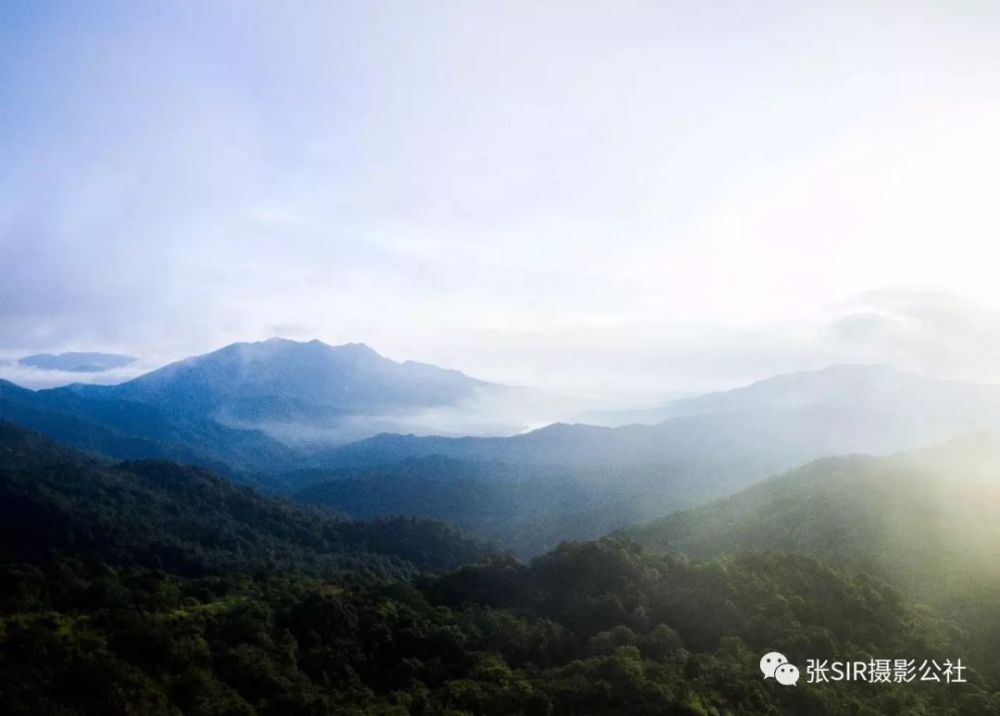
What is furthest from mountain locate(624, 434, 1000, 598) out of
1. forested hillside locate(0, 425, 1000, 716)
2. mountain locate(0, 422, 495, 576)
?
mountain locate(0, 422, 495, 576)

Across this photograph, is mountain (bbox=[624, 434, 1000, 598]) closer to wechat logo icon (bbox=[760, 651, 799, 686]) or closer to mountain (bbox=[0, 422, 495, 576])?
wechat logo icon (bbox=[760, 651, 799, 686])

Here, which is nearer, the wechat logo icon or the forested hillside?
the forested hillside

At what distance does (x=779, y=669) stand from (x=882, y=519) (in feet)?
215

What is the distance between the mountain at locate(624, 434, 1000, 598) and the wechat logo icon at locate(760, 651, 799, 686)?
93.0 ft

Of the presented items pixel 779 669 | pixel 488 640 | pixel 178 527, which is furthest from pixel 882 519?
pixel 178 527

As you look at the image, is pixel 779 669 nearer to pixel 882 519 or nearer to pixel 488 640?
pixel 488 640

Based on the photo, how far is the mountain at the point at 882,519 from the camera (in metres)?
75.5

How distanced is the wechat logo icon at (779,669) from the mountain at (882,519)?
2834 cm

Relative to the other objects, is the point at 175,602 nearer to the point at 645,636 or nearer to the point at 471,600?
the point at 471,600

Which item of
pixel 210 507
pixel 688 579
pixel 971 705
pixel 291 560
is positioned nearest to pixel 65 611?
pixel 688 579

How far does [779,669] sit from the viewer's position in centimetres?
3600

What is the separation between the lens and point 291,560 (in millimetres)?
125812

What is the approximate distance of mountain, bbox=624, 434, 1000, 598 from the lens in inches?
2972

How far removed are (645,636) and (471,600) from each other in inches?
560
